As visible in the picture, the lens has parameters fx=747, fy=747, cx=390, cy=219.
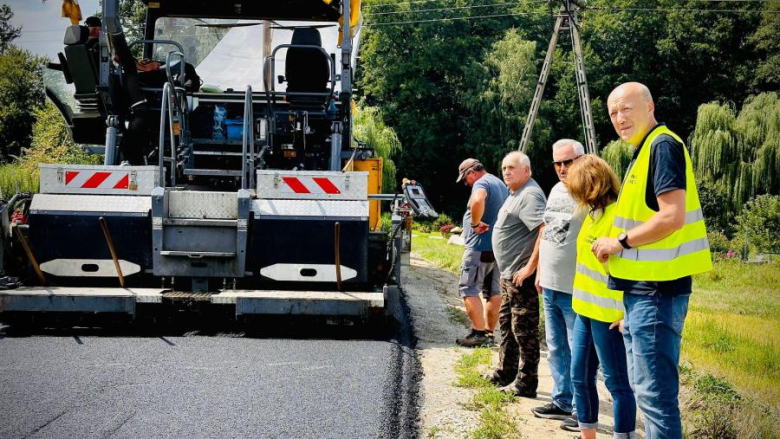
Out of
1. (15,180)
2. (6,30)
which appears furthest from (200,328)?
(6,30)

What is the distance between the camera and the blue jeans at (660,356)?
310 cm

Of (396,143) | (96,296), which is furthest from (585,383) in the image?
(396,143)

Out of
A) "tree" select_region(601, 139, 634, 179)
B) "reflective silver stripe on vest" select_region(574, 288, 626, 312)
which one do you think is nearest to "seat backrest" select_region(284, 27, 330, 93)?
"reflective silver stripe on vest" select_region(574, 288, 626, 312)

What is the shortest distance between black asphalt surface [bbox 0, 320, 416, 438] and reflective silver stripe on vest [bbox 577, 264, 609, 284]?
1344mm

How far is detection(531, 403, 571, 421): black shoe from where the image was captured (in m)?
4.61

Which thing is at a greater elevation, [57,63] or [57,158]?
[57,63]

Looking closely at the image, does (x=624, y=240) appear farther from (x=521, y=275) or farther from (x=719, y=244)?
(x=719, y=244)

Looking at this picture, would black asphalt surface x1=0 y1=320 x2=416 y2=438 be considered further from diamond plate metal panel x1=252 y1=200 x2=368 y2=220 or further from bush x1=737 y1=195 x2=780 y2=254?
bush x1=737 y1=195 x2=780 y2=254

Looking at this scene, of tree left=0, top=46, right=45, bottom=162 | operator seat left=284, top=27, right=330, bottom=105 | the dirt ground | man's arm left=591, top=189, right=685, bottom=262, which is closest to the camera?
man's arm left=591, top=189, right=685, bottom=262

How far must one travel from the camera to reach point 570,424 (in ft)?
14.7

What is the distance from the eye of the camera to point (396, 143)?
36031mm

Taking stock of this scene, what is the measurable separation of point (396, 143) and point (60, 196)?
29818mm

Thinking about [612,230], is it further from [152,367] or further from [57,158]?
[57,158]

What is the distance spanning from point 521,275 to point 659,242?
189cm
